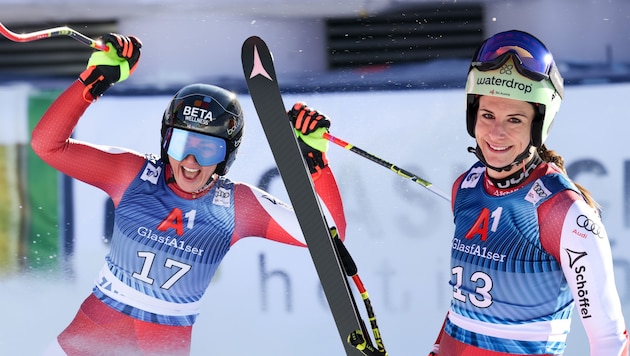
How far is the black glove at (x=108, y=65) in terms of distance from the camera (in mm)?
3674

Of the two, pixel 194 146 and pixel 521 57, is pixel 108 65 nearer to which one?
pixel 194 146

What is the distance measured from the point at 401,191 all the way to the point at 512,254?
1629 mm

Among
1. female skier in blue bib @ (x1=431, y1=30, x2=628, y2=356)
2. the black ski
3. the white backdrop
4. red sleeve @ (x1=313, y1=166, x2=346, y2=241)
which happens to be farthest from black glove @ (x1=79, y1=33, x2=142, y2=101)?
female skier in blue bib @ (x1=431, y1=30, x2=628, y2=356)

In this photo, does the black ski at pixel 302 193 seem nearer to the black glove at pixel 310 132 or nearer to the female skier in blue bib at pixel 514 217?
the black glove at pixel 310 132

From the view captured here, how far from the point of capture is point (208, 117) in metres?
3.81

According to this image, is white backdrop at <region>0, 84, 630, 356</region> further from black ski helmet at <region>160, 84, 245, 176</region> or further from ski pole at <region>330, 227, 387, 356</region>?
ski pole at <region>330, 227, 387, 356</region>

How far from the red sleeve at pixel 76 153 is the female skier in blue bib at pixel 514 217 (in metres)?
1.37

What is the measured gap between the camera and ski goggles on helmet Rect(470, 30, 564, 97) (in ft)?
10.5

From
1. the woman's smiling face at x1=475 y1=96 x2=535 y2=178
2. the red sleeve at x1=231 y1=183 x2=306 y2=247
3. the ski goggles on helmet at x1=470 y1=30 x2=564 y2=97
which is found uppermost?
the ski goggles on helmet at x1=470 y1=30 x2=564 y2=97

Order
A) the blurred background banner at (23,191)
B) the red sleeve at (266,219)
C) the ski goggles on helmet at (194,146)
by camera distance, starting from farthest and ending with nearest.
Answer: the blurred background banner at (23,191) < the red sleeve at (266,219) < the ski goggles on helmet at (194,146)

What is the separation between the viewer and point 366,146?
15.9 ft

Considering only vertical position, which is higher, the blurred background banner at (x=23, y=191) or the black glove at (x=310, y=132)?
the black glove at (x=310, y=132)

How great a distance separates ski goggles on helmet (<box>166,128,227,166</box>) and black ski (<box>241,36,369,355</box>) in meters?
0.44

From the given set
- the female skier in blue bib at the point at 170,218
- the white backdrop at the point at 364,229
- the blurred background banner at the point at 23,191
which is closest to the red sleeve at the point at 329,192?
the female skier in blue bib at the point at 170,218
